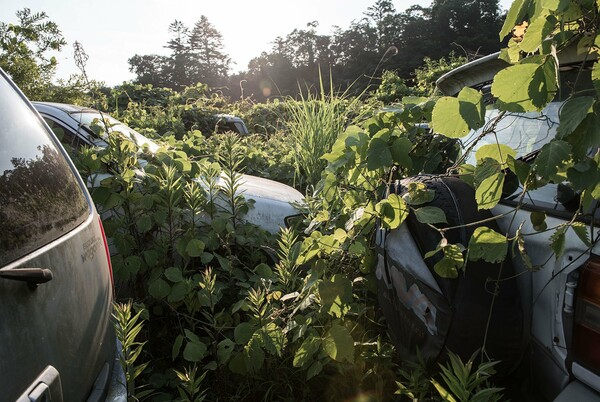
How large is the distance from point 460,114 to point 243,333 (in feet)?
4.64

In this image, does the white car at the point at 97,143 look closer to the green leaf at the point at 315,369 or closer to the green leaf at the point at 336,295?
the green leaf at the point at 336,295

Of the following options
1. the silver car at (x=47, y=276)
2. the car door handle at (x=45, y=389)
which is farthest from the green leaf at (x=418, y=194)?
the car door handle at (x=45, y=389)

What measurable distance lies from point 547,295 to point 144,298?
2.35 metres

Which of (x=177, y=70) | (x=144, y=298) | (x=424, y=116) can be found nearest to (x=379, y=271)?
(x=424, y=116)

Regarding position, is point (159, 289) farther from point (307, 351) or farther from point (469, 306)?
point (469, 306)

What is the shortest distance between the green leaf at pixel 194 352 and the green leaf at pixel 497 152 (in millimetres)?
1497

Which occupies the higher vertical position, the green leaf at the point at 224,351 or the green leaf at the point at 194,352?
the green leaf at the point at 194,352

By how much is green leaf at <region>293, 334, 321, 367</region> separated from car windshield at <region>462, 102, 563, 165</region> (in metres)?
1.09

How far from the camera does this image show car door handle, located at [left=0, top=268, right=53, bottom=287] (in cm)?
111

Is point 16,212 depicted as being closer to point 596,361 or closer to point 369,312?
point 596,361

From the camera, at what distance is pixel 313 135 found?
5758mm

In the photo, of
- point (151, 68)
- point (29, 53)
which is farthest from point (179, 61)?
point (29, 53)

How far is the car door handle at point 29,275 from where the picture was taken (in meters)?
1.11

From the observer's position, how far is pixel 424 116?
2467 mm
